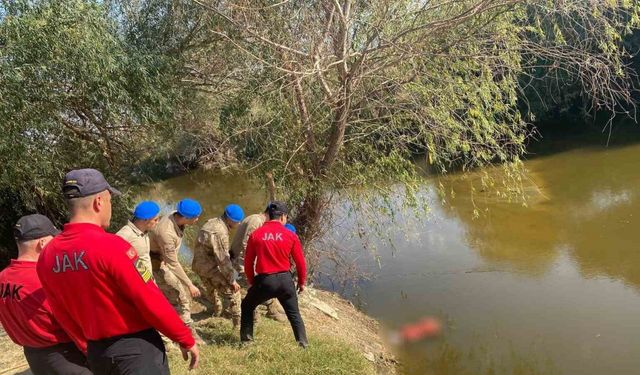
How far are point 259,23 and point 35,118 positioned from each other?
3.34 meters

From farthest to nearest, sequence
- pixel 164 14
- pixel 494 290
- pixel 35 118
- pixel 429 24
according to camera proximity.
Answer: pixel 494 290 < pixel 164 14 < pixel 35 118 < pixel 429 24

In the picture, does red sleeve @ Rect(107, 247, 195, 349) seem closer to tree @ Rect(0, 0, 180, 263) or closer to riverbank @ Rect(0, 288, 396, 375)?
riverbank @ Rect(0, 288, 396, 375)

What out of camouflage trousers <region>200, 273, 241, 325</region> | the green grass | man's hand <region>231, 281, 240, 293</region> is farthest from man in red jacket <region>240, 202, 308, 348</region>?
camouflage trousers <region>200, 273, 241, 325</region>

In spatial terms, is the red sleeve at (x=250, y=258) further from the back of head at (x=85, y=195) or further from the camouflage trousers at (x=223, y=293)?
the back of head at (x=85, y=195)

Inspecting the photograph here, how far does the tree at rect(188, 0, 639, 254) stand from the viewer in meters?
6.67

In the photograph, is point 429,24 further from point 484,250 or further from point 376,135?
point 484,250

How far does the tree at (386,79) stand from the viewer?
21.9ft

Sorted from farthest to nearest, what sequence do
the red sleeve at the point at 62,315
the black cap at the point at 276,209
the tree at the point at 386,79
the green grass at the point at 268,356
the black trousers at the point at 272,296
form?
the tree at the point at 386,79
the black cap at the point at 276,209
the black trousers at the point at 272,296
the green grass at the point at 268,356
the red sleeve at the point at 62,315

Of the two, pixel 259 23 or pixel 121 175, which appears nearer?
pixel 259 23

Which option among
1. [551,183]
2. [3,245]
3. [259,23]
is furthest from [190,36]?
[551,183]

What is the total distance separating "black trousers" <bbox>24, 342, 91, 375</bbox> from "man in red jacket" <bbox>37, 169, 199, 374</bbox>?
723mm

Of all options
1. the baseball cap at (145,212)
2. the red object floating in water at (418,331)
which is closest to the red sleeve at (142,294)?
the baseball cap at (145,212)

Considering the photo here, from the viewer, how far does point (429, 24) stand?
654cm

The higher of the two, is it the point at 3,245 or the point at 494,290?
the point at 3,245
